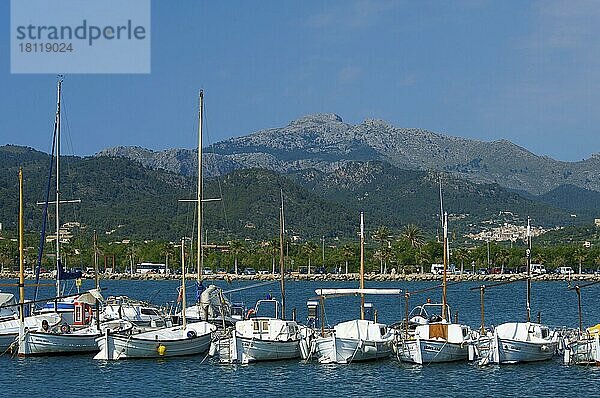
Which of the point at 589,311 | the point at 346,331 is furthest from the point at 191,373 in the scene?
the point at 589,311

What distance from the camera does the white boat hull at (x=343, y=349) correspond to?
185 feet

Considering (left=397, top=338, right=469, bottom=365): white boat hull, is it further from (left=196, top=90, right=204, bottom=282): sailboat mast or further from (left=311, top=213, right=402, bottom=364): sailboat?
(left=196, top=90, right=204, bottom=282): sailboat mast

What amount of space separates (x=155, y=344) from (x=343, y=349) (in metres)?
10.4

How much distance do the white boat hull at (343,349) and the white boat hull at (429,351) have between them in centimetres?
162

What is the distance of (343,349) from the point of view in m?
56.3

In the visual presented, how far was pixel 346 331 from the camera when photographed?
5653 centimetres

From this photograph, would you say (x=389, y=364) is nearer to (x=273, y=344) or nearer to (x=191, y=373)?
(x=273, y=344)

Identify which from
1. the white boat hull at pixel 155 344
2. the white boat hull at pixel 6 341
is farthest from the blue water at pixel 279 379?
the white boat hull at pixel 6 341

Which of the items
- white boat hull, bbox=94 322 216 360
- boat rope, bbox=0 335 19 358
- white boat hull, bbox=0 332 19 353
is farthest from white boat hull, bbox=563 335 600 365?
white boat hull, bbox=0 332 19 353

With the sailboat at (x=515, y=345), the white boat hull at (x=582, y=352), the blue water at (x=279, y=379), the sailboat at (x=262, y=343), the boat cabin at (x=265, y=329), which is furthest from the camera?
the boat cabin at (x=265, y=329)

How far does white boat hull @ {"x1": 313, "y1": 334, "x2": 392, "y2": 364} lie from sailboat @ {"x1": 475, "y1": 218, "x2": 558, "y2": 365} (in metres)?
5.56

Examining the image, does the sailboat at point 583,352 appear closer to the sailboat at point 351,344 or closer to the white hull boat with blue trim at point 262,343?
the sailboat at point 351,344

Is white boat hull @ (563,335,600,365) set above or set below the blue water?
above

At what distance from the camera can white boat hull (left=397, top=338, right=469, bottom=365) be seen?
185 feet
